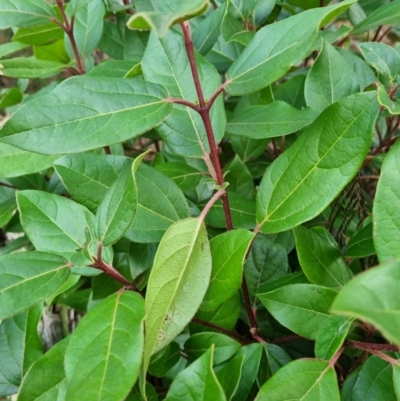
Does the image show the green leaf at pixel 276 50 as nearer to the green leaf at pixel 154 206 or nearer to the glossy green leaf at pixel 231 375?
the green leaf at pixel 154 206

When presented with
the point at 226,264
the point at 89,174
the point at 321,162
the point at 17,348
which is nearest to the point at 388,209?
the point at 321,162

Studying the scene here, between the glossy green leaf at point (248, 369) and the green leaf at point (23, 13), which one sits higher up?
the green leaf at point (23, 13)

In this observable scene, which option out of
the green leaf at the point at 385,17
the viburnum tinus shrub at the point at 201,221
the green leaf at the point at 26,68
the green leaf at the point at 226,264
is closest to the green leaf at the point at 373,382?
the viburnum tinus shrub at the point at 201,221

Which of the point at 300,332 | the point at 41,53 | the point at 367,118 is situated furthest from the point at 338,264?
the point at 41,53

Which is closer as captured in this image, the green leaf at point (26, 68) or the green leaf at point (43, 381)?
the green leaf at point (43, 381)

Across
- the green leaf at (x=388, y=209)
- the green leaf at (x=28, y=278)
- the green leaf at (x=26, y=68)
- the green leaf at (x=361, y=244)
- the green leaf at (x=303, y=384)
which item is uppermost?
the green leaf at (x=26, y=68)

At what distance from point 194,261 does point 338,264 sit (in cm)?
26

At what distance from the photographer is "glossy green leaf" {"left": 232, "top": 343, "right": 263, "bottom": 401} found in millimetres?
658

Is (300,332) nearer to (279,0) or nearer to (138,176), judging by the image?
(138,176)

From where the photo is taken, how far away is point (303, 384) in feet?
1.89

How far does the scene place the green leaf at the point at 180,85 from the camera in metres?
0.71

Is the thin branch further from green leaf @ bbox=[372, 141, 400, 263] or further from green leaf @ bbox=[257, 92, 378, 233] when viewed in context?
green leaf @ bbox=[372, 141, 400, 263]

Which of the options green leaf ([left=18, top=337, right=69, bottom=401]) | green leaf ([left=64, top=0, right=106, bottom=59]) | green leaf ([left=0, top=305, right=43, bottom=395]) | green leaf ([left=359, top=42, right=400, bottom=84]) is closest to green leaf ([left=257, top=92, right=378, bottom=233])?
green leaf ([left=359, top=42, right=400, bottom=84])

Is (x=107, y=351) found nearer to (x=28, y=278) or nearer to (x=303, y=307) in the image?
(x=28, y=278)
